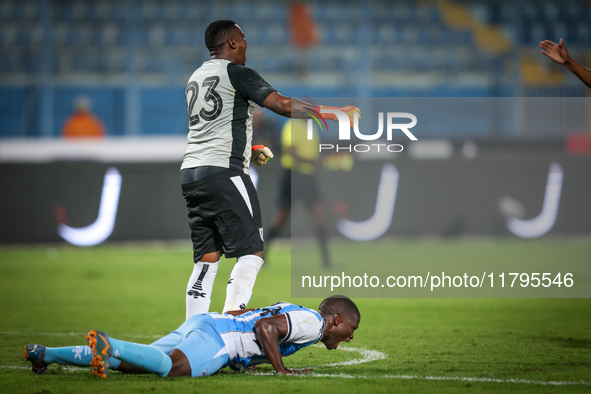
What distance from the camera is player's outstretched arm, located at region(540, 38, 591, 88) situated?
484 cm

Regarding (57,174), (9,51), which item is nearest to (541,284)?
(57,174)

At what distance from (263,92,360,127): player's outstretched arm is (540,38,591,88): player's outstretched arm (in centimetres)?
175

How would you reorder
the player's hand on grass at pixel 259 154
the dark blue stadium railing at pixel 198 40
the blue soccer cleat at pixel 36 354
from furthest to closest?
the dark blue stadium railing at pixel 198 40, the player's hand on grass at pixel 259 154, the blue soccer cleat at pixel 36 354

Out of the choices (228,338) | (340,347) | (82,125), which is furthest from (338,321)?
(82,125)

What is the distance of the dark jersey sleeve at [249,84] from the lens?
4.04m

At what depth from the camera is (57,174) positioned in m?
12.0

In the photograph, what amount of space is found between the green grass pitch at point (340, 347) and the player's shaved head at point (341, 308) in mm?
322

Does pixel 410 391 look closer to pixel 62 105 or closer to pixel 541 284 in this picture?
pixel 541 284

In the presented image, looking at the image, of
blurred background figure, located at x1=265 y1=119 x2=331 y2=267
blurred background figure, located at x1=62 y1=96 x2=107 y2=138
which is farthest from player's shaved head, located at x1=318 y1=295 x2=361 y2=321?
blurred background figure, located at x1=62 y1=96 x2=107 y2=138

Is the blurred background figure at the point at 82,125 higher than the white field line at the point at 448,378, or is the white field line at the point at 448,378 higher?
the blurred background figure at the point at 82,125

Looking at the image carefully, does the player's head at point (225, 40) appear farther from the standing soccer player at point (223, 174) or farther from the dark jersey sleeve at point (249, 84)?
the dark jersey sleeve at point (249, 84)

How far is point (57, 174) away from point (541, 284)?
8.04 metres

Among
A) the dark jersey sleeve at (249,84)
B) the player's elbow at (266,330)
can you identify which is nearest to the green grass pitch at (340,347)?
the player's elbow at (266,330)

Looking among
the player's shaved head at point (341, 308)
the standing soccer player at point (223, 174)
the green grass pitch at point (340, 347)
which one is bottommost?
the green grass pitch at point (340, 347)
